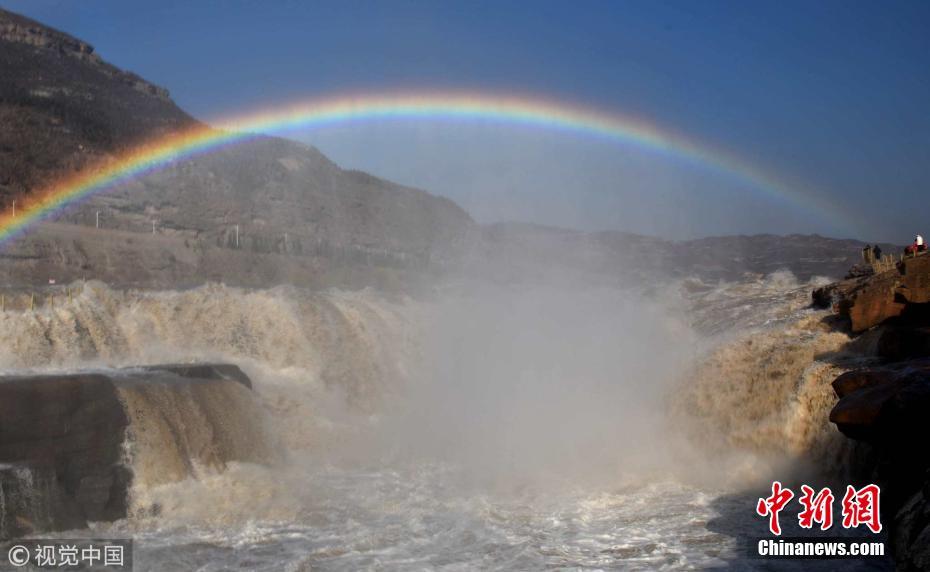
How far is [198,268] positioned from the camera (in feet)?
92.9

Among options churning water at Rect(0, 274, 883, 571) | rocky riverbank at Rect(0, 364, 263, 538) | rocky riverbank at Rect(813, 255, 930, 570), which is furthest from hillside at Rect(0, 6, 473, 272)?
rocky riverbank at Rect(813, 255, 930, 570)

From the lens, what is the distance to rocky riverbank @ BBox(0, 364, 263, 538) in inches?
401

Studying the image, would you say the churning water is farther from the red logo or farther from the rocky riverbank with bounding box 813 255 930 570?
the rocky riverbank with bounding box 813 255 930 570

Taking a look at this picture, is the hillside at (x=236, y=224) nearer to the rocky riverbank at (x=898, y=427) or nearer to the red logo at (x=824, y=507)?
the red logo at (x=824, y=507)

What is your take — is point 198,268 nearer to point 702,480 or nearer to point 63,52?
point 702,480

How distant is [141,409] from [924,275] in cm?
1335

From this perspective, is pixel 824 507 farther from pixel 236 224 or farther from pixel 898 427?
pixel 236 224

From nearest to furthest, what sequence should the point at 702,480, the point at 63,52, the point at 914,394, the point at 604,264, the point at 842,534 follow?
the point at 914,394 < the point at 842,534 < the point at 702,480 < the point at 604,264 < the point at 63,52

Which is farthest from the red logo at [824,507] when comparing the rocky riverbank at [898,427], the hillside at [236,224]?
the hillside at [236,224]

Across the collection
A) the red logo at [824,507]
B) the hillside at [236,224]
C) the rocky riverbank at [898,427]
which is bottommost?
the red logo at [824,507]

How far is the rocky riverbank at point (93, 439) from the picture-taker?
33.4ft

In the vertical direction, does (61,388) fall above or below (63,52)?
below

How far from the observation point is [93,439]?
11312 mm

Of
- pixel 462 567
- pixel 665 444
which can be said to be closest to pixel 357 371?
pixel 665 444
